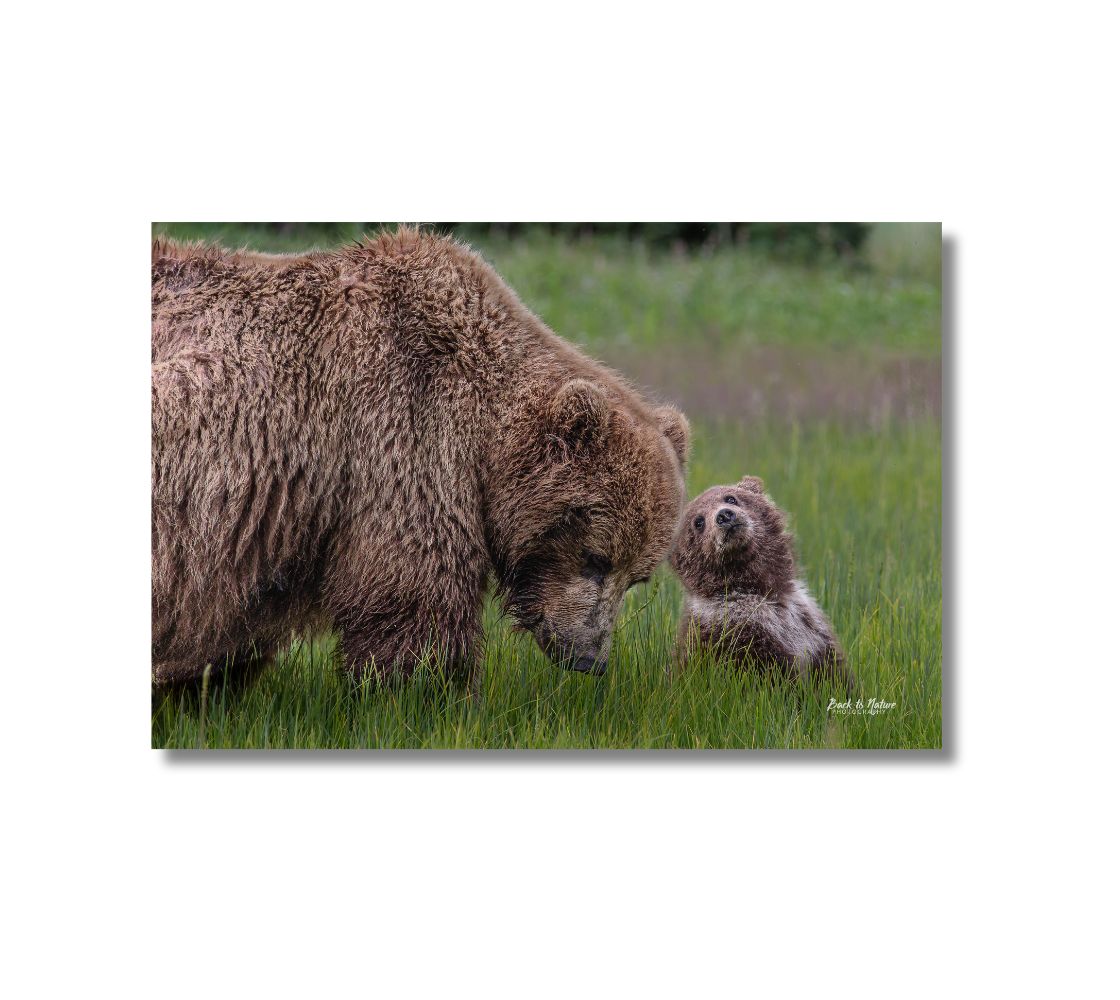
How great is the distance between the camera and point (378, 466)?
5094mm

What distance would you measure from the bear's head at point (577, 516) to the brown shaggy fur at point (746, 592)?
501mm

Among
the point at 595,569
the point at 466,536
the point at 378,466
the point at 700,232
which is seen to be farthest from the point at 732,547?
the point at 378,466

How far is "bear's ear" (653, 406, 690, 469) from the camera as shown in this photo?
564 centimetres

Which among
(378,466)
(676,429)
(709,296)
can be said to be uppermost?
(709,296)

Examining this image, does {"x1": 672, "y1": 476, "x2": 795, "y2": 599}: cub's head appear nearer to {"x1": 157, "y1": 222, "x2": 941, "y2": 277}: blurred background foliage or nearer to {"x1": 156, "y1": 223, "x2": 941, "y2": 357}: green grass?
{"x1": 156, "y1": 223, "x2": 941, "y2": 357}: green grass

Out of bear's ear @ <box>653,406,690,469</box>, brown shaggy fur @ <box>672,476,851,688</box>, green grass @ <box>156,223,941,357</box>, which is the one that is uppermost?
green grass @ <box>156,223,941,357</box>

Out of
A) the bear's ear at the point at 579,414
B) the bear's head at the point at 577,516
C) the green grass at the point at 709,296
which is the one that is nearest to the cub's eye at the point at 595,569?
the bear's head at the point at 577,516

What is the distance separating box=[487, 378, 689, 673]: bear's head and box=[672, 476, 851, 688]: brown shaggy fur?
0.50 meters

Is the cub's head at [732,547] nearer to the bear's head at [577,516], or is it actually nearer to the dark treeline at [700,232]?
the bear's head at [577,516]

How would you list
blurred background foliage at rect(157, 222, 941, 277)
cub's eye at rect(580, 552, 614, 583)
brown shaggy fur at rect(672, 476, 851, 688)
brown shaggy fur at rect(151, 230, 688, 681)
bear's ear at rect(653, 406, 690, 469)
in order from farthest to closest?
blurred background foliage at rect(157, 222, 941, 277)
brown shaggy fur at rect(672, 476, 851, 688)
bear's ear at rect(653, 406, 690, 469)
cub's eye at rect(580, 552, 614, 583)
brown shaggy fur at rect(151, 230, 688, 681)

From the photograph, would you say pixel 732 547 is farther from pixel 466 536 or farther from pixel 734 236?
pixel 734 236

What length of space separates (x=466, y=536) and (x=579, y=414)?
0.61m

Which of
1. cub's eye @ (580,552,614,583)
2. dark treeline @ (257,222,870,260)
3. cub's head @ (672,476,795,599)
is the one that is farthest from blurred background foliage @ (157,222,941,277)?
cub's eye @ (580,552,614,583)

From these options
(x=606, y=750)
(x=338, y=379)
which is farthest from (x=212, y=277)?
(x=606, y=750)
